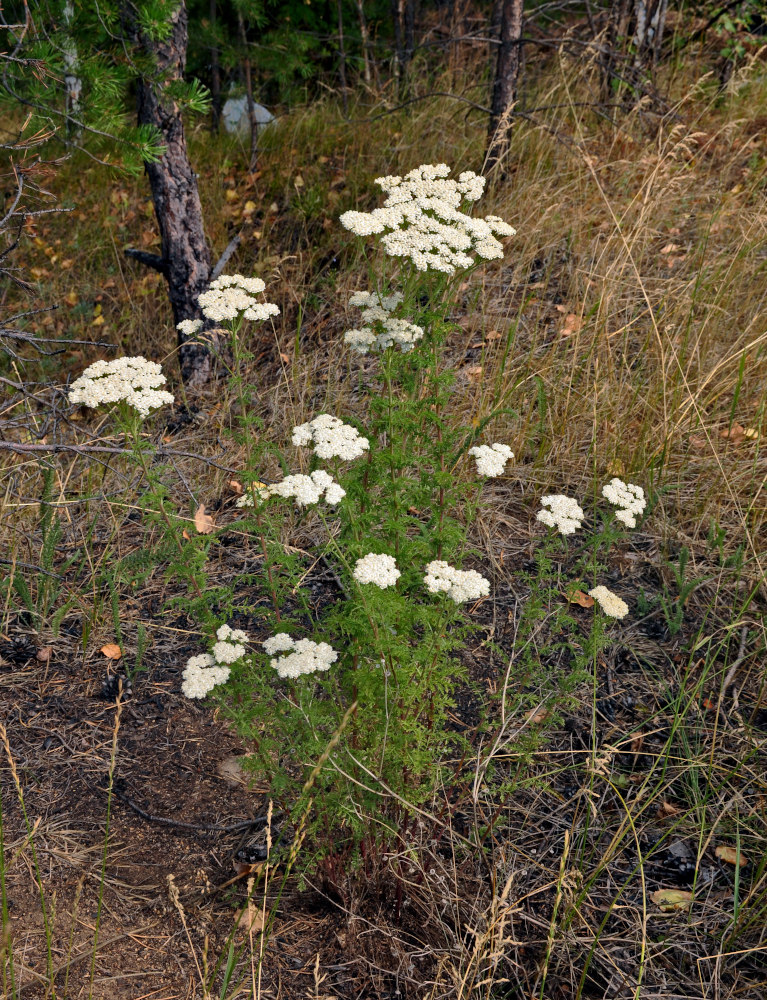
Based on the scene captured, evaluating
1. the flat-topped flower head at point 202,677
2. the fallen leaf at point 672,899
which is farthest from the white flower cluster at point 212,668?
the fallen leaf at point 672,899

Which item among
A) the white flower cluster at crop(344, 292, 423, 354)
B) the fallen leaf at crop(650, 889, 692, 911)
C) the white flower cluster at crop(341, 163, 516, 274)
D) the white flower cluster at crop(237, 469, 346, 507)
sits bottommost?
the fallen leaf at crop(650, 889, 692, 911)

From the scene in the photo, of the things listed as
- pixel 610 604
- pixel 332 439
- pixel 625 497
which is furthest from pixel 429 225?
pixel 610 604

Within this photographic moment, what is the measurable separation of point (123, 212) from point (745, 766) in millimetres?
5944

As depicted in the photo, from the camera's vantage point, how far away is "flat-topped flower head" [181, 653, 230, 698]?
1900 millimetres

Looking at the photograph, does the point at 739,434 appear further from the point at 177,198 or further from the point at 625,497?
the point at 177,198

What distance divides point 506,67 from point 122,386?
4.27 m

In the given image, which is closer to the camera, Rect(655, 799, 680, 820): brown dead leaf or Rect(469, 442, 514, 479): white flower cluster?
Rect(469, 442, 514, 479): white flower cluster

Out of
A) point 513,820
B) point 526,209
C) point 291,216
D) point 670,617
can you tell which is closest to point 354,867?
point 513,820

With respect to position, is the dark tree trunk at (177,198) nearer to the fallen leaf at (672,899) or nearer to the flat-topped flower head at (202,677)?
the flat-topped flower head at (202,677)

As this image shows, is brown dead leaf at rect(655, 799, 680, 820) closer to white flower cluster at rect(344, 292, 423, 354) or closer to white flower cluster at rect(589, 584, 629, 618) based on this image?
white flower cluster at rect(589, 584, 629, 618)

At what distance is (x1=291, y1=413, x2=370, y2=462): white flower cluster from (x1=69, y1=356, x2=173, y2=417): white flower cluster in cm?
41

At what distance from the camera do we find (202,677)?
194cm

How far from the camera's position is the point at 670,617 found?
10.1 feet

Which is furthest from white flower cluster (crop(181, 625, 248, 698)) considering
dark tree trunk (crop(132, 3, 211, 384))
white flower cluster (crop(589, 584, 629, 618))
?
dark tree trunk (crop(132, 3, 211, 384))
